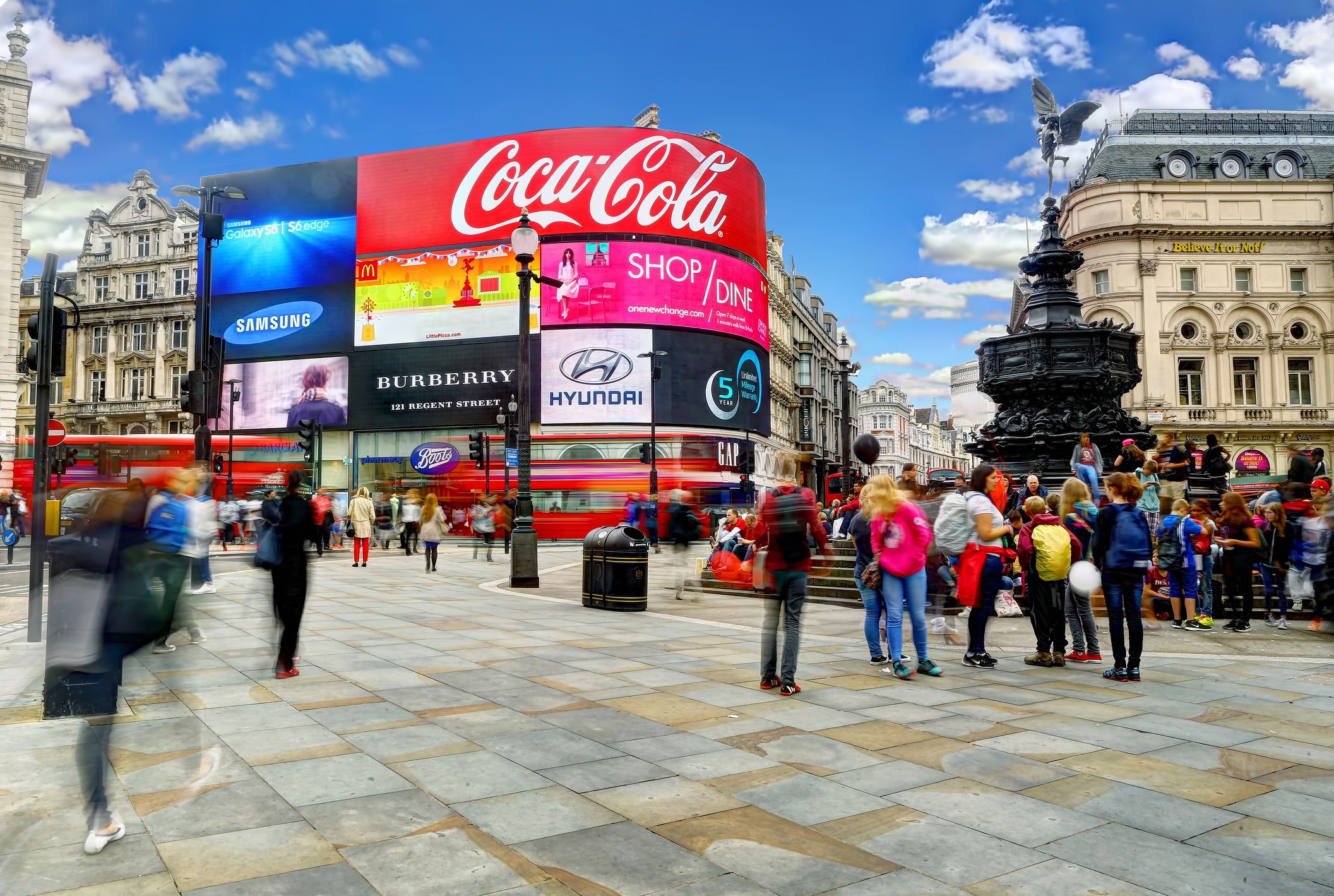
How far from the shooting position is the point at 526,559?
1593 centimetres

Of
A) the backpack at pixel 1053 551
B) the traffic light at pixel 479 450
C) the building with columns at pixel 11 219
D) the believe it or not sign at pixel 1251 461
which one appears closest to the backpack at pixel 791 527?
the backpack at pixel 1053 551

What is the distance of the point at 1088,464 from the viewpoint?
13195 millimetres

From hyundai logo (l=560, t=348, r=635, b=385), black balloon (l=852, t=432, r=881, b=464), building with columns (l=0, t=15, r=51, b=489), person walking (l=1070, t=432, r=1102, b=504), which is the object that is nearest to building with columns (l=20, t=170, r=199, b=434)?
building with columns (l=0, t=15, r=51, b=489)

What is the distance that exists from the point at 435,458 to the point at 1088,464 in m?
35.8

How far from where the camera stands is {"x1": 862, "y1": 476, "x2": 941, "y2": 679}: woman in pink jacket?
784 cm

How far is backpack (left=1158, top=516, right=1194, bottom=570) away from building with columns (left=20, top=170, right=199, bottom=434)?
62.3 m

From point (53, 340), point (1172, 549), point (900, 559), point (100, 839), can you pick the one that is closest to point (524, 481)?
point (53, 340)

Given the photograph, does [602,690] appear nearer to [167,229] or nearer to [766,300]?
[766,300]

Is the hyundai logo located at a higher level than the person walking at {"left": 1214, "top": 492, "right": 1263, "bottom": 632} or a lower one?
higher

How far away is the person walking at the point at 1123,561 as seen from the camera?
7.76 m

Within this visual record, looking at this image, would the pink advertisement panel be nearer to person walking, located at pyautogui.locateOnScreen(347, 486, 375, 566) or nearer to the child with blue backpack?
person walking, located at pyautogui.locateOnScreen(347, 486, 375, 566)

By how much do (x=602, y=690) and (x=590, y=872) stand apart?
3.55 m

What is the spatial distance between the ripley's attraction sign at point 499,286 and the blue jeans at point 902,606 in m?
34.8

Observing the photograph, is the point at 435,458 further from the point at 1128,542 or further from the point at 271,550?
the point at 1128,542
